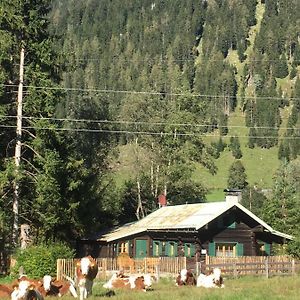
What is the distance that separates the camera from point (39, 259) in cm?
3394

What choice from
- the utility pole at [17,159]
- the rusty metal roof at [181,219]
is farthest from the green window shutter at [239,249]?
the utility pole at [17,159]

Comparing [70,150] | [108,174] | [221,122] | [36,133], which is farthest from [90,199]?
[221,122]

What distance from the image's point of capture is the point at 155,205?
216 feet

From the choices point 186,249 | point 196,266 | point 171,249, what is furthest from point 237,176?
point 196,266

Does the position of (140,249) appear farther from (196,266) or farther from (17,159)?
(196,266)

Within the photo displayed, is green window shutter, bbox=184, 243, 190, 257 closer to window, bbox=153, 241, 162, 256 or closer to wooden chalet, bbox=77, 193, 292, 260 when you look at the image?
wooden chalet, bbox=77, 193, 292, 260

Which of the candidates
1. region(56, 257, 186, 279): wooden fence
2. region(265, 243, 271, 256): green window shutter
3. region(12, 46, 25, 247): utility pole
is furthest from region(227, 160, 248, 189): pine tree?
region(12, 46, 25, 247): utility pole

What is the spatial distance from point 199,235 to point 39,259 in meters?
12.0

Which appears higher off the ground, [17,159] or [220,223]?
[17,159]

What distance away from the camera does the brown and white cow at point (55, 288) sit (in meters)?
22.6

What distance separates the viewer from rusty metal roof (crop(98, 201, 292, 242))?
1635 inches

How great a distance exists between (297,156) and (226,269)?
145m

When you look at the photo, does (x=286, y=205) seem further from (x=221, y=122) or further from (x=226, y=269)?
(x=221, y=122)

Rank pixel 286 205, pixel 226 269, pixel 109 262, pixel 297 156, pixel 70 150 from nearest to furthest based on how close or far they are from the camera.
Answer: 1. pixel 226 269
2. pixel 109 262
3. pixel 70 150
4. pixel 286 205
5. pixel 297 156
